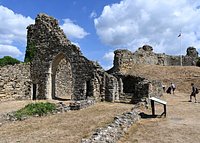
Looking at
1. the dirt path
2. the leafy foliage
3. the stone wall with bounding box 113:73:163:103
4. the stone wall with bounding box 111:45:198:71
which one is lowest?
the dirt path

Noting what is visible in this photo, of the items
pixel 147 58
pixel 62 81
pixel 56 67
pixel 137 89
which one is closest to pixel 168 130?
pixel 137 89

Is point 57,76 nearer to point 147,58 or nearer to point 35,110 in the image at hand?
point 35,110

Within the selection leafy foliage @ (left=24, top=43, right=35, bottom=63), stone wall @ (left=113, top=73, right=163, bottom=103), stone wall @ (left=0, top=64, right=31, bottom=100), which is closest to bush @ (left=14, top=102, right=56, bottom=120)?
stone wall @ (left=113, top=73, right=163, bottom=103)

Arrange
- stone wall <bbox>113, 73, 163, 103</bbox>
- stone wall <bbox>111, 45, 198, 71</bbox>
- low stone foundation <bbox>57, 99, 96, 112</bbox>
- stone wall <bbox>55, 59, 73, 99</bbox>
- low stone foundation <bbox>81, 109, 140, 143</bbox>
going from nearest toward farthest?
1. low stone foundation <bbox>81, 109, 140, 143</bbox>
2. low stone foundation <bbox>57, 99, 96, 112</bbox>
3. stone wall <bbox>113, 73, 163, 103</bbox>
4. stone wall <bbox>55, 59, 73, 99</bbox>
5. stone wall <bbox>111, 45, 198, 71</bbox>

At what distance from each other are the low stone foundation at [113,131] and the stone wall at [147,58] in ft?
91.1

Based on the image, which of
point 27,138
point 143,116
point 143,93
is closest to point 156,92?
point 143,93

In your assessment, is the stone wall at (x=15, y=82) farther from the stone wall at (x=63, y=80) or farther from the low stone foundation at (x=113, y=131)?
the low stone foundation at (x=113, y=131)

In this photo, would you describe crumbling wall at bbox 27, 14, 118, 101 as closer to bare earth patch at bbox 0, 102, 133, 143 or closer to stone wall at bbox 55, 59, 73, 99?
stone wall at bbox 55, 59, 73, 99

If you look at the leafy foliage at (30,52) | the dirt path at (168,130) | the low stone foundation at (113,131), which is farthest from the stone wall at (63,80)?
the low stone foundation at (113,131)

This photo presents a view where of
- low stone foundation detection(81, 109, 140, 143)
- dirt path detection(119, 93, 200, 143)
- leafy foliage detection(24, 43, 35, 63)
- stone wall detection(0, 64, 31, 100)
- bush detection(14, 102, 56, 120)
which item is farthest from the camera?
leafy foliage detection(24, 43, 35, 63)

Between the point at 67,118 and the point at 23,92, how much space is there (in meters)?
15.2

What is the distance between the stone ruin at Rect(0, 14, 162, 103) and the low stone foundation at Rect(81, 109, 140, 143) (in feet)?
39.0

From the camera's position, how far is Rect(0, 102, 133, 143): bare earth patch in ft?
Result: 38.2

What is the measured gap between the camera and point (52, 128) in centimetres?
1365
